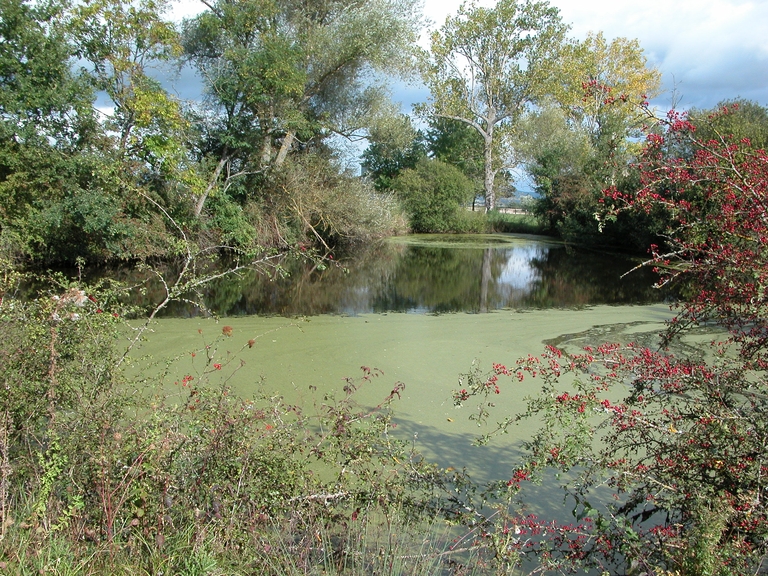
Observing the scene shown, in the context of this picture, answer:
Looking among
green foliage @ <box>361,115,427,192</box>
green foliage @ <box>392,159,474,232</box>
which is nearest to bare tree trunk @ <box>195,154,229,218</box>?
green foliage @ <box>361,115,427,192</box>

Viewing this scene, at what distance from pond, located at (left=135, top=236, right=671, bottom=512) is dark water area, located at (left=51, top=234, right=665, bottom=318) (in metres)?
0.04

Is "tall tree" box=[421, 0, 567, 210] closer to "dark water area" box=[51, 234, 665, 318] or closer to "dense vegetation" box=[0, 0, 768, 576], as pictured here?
"dense vegetation" box=[0, 0, 768, 576]

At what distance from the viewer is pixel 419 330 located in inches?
302

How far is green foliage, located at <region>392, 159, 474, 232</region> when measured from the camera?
94.7 ft

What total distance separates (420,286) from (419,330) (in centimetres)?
418

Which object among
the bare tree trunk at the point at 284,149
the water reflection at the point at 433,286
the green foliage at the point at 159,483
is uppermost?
the bare tree trunk at the point at 284,149

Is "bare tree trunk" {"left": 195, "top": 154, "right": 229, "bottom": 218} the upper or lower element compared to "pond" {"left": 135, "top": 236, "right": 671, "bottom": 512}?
upper

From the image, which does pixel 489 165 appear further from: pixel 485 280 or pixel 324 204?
pixel 485 280

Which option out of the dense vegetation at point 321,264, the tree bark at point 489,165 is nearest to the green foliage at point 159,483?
the dense vegetation at point 321,264

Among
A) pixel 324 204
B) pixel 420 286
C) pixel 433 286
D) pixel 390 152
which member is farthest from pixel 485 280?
pixel 390 152

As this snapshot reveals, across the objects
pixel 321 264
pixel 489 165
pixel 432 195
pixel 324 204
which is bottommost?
pixel 321 264

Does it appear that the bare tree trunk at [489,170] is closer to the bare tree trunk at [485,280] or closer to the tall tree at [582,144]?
the tall tree at [582,144]

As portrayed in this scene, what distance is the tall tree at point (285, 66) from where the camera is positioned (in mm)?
15742

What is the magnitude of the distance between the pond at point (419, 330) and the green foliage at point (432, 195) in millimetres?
14133
